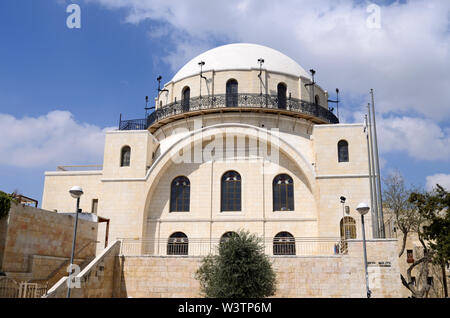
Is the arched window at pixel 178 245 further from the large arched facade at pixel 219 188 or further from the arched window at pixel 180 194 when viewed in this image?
the arched window at pixel 180 194

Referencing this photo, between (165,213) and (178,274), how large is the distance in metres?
4.94

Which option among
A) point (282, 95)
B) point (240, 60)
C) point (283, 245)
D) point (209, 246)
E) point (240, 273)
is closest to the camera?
point (240, 273)

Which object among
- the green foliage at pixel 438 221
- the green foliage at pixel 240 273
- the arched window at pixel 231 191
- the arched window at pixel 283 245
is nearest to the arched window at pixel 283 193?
the arched window at pixel 283 245

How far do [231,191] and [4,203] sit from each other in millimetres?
9898

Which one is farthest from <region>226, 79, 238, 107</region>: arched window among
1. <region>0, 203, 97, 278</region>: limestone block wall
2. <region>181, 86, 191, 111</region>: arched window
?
<region>0, 203, 97, 278</region>: limestone block wall

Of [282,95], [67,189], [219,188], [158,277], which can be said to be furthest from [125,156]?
[282,95]

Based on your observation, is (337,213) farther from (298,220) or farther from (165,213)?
(165,213)

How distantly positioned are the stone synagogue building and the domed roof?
5.9 inches

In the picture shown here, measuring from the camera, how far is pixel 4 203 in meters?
13.4

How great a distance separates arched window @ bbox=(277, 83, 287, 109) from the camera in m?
22.3

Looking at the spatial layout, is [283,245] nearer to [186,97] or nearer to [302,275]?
[302,275]

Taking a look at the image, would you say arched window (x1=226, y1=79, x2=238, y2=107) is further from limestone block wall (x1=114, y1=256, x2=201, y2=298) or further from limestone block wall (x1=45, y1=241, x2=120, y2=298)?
limestone block wall (x1=45, y1=241, x2=120, y2=298)

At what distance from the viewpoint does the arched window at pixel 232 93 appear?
2189 cm
